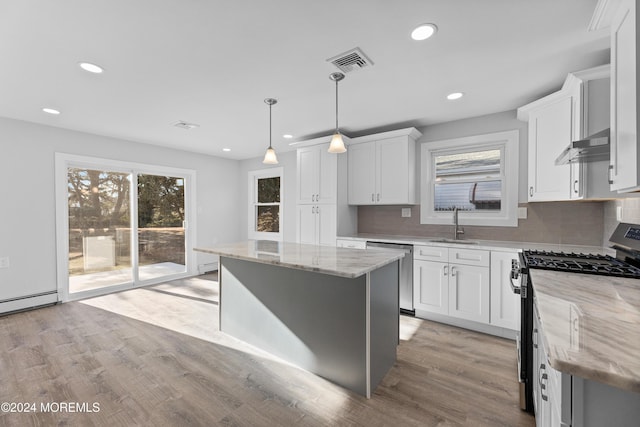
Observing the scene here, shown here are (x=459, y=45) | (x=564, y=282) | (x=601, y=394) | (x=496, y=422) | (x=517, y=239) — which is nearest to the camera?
(x=601, y=394)

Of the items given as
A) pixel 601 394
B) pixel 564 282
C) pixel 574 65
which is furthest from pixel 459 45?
pixel 601 394

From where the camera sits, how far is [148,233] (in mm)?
4828

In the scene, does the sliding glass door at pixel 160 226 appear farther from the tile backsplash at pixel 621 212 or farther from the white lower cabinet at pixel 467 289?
the tile backsplash at pixel 621 212

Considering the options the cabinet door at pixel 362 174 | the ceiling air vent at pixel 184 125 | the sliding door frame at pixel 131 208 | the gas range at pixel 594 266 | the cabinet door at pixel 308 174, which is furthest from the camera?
the cabinet door at pixel 308 174

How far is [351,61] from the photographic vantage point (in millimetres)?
2146

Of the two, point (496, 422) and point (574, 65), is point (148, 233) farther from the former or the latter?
point (574, 65)

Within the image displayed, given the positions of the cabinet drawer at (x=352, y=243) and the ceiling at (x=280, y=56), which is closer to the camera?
the ceiling at (x=280, y=56)

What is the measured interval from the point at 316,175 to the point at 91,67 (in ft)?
8.98

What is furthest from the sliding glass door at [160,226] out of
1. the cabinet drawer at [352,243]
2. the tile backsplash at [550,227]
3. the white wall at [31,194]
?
the tile backsplash at [550,227]

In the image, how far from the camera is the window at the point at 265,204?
5637 millimetres

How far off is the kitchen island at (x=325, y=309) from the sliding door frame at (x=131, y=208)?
2.85 meters

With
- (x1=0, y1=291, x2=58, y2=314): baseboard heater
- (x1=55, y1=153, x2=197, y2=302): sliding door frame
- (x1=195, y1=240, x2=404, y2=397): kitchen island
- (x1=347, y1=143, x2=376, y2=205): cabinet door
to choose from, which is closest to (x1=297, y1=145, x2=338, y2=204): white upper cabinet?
(x1=347, y1=143, x2=376, y2=205): cabinet door

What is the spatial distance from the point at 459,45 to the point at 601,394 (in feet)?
6.86

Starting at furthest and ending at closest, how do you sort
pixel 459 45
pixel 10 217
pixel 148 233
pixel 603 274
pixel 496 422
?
pixel 148 233 → pixel 10 217 → pixel 459 45 → pixel 496 422 → pixel 603 274
